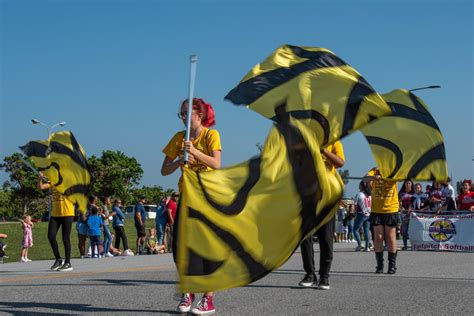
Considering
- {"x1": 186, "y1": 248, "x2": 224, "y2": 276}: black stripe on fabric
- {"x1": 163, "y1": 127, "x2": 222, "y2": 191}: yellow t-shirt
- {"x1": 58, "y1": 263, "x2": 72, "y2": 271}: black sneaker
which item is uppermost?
{"x1": 163, "y1": 127, "x2": 222, "y2": 191}: yellow t-shirt

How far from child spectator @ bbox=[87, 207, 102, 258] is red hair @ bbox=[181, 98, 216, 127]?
13688 mm

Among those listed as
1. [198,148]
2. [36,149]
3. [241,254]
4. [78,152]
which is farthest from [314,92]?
[36,149]

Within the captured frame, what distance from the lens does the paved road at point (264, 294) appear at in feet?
22.3

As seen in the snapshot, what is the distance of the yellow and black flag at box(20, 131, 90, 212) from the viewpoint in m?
11.6

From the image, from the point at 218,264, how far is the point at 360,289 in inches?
141

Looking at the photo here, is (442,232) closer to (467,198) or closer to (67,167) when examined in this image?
(467,198)

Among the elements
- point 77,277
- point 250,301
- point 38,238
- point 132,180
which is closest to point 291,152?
point 250,301

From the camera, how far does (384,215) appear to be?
36.5 feet

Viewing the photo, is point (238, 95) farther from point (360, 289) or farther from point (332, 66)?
point (360, 289)

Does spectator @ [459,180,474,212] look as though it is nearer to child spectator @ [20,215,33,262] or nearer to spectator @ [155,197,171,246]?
spectator @ [155,197,171,246]

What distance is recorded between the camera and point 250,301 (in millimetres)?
7367

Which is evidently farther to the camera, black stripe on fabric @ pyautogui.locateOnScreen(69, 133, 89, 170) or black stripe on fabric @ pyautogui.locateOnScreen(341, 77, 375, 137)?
black stripe on fabric @ pyautogui.locateOnScreen(69, 133, 89, 170)

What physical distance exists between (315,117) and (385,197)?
12.5 feet

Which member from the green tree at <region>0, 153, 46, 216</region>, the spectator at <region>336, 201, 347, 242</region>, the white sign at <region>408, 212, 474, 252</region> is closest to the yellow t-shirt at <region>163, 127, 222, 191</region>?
the white sign at <region>408, 212, 474, 252</region>
